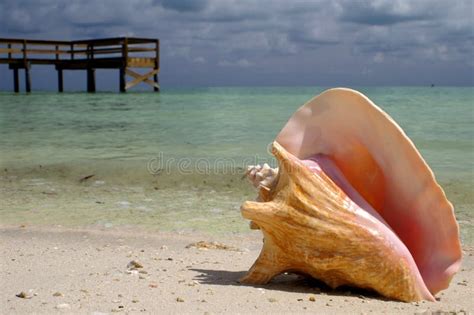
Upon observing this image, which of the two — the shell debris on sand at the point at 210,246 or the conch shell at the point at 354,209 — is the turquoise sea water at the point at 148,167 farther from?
the conch shell at the point at 354,209

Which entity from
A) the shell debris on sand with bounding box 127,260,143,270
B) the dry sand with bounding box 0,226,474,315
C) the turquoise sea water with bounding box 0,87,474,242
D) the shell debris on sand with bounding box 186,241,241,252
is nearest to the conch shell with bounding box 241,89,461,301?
the dry sand with bounding box 0,226,474,315

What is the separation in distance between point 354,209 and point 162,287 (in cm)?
100

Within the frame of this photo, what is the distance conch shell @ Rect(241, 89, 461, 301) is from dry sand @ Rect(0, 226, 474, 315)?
132 millimetres

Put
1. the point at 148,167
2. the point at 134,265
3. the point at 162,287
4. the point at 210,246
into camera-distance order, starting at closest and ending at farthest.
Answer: the point at 162,287
the point at 134,265
the point at 210,246
the point at 148,167

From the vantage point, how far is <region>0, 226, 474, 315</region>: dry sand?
2562 millimetres

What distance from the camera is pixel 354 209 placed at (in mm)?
2861

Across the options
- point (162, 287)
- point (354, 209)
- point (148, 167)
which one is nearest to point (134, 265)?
point (162, 287)

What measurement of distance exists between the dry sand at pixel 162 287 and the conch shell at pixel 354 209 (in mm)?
132

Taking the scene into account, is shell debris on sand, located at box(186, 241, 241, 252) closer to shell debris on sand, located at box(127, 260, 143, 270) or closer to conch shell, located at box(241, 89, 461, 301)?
shell debris on sand, located at box(127, 260, 143, 270)

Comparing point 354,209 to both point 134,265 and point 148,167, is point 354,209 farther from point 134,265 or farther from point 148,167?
point 148,167

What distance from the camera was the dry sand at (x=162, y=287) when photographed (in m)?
2.56

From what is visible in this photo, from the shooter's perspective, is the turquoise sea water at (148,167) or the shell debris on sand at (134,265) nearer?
the shell debris on sand at (134,265)

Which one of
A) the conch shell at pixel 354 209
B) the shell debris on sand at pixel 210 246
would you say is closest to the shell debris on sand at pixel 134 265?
the conch shell at pixel 354 209

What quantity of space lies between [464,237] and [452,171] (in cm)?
317
